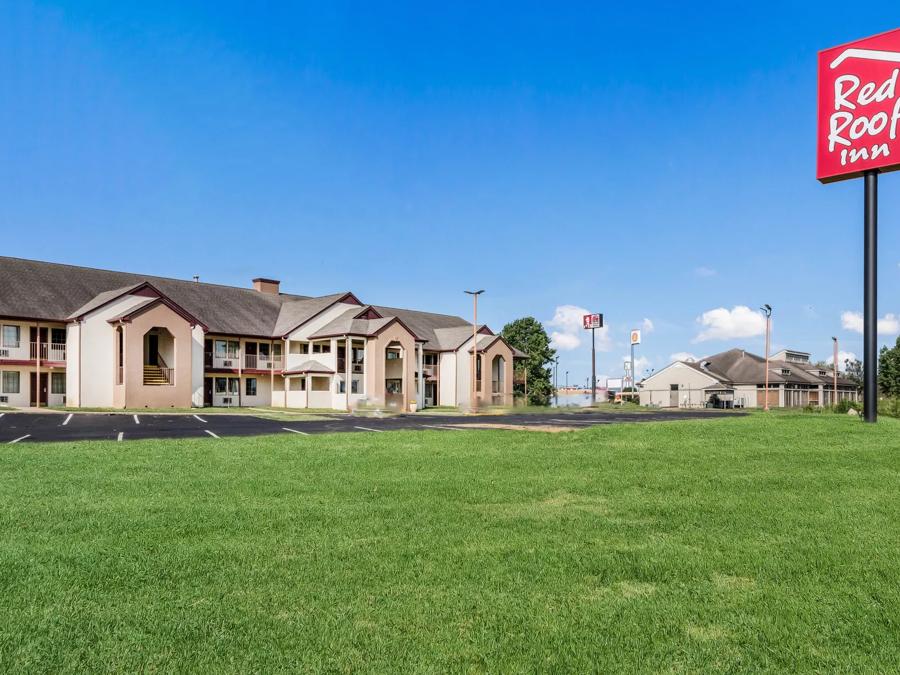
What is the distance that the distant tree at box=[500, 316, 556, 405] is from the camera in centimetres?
6380

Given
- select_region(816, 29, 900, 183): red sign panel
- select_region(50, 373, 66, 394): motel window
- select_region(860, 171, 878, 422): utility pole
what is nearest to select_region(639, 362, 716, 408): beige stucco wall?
select_region(860, 171, 878, 422): utility pole

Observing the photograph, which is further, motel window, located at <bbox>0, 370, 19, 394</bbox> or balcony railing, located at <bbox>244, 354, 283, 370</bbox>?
balcony railing, located at <bbox>244, 354, 283, 370</bbox>

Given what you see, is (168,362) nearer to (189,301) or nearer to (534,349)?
(189,301)

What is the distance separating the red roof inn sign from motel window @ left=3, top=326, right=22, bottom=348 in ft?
134

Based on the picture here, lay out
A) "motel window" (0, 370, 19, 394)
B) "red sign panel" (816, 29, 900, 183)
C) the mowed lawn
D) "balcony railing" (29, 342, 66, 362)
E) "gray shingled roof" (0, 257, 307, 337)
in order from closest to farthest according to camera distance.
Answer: the mowed lawn, "red sign panel" (816, 29, 900, 183), "motel window" (0, 370, 19, 394), "balcony railing" (29, 342, 66, 362), "gray shingled roof" (0, 257, 307, 337)

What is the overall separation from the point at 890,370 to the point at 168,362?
79.5 metres

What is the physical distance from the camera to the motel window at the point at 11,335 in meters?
36.5

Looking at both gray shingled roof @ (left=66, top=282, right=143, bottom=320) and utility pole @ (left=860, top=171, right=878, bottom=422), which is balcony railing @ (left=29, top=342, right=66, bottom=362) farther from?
utility pole @ (left=860, top=171, right=878, bottom=422)

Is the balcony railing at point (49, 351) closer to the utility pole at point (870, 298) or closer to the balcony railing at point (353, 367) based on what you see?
the balcony railing at point (353, 367)

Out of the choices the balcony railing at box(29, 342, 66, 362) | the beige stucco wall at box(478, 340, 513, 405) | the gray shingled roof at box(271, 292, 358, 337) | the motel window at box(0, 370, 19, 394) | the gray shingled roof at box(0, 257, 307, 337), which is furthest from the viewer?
the beige stucco wall at box(478, 340, 513, 405)

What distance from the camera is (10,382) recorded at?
36.9 metres

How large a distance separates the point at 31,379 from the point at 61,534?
37412 millimetres

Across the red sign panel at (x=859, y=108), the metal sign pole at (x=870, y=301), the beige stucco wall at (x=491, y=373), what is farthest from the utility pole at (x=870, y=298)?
the beige stucco wall at (x=491, y=373)

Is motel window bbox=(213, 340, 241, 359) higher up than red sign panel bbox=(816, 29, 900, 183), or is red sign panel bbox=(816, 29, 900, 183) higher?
→ red sign panel bbox=(816, 29, 900, 183)
